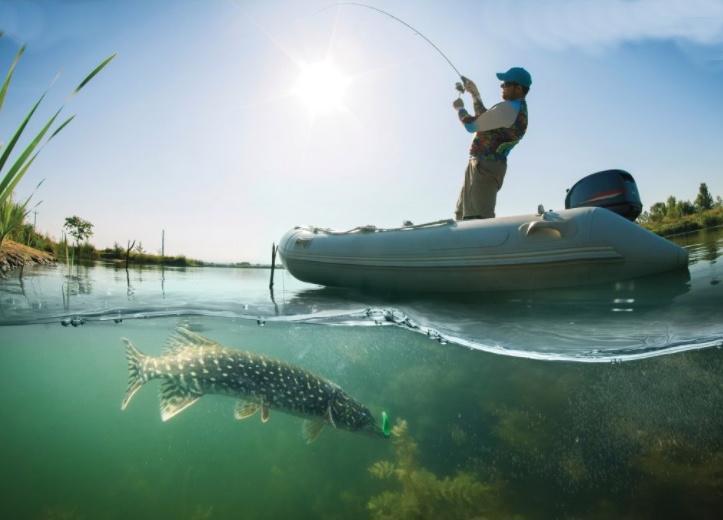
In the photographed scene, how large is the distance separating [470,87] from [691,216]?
34.6 feet

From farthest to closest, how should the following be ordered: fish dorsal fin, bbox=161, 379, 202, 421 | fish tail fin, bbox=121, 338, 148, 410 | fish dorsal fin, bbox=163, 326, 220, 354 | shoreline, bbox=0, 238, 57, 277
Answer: shoreline, bbox=0, 238, 57, 277 → fish dorsal fin, bbox=163, 326, 220, 354 → fish tail fin, bbox=121, 338, 148, 410 → fish dorsal fin, bbox=161, 379, 202, 421

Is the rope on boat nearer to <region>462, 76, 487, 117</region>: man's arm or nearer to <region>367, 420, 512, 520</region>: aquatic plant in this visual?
<region>462, 76, 487, 117</region>: man's arm

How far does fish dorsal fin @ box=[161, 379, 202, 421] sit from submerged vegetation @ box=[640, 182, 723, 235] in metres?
12.7

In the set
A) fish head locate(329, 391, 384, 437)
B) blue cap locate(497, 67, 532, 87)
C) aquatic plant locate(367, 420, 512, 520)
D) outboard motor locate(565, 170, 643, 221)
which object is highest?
blue cap locate(497, 67, 532, 87)

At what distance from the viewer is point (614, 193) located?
561 cm

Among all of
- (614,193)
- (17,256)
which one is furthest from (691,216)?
(17,256)

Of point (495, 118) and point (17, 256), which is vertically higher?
point (495, 118)

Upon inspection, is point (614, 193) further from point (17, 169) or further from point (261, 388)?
point (17, 169)

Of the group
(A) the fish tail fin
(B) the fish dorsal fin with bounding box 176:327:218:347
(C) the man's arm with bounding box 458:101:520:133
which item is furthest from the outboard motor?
(A) the fish tail fin

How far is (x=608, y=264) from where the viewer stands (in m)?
4.88

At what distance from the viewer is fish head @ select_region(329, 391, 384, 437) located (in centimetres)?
439

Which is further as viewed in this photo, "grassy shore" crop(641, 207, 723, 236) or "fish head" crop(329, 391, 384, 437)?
"grassy shore" crop(641, 207, 723, 236)

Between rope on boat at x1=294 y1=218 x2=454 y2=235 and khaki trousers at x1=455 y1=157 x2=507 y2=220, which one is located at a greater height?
khaki trousers at x1=455 y1=157 x2=507 y2=220

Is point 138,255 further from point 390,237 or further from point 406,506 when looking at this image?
point 406,506
